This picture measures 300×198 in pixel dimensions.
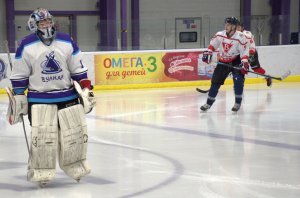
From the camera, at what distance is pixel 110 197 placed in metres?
4.50

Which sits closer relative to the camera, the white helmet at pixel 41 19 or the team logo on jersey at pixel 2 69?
the white helmet at pixel 41 19

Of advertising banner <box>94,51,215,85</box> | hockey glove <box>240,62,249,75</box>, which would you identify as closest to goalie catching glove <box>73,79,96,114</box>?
hockey glove <box>240,62,249,75</box>

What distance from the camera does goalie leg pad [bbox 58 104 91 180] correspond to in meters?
4.77

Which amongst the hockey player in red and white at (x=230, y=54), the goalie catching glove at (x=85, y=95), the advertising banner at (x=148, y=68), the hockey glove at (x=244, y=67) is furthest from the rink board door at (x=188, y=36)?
the goalie catching glove at (x=85, y=95)

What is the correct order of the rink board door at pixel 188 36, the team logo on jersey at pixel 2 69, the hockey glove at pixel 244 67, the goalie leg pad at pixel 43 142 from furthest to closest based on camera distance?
the rink board door at pixel 188 36 < the team logo on jersey at pixel 2 69 < the hockey glove at pixel 244 67 < the goalie leg pad at pixel 43 142

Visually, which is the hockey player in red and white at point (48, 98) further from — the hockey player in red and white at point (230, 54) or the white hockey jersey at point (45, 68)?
the hockey player in red and white at point (230, 54)

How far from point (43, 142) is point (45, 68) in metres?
0.53

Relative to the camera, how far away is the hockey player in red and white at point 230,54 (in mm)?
9068

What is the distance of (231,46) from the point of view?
30.0 ft

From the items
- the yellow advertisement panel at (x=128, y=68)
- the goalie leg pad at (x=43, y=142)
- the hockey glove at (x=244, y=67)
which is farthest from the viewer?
the yellow advertisement panel at (x=128, y=68)

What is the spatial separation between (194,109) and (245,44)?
4.35ft

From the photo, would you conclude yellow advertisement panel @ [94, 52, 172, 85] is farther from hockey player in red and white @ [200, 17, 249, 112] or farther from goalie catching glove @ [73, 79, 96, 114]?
goalie catching glove @ [73, 79, 96, 114]

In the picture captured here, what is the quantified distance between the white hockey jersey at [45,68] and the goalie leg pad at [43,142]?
106 mm

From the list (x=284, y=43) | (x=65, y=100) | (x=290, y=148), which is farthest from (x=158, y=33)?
(x=65, y=100)
